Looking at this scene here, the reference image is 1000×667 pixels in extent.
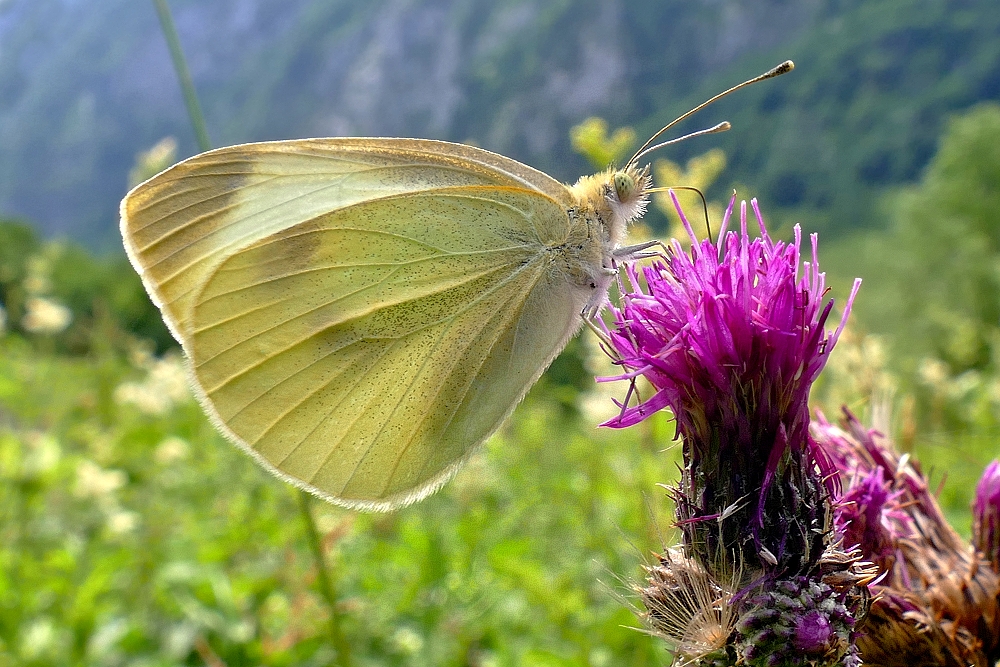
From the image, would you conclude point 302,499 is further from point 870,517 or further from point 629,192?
point 870,517

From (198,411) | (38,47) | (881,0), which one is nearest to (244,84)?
(38,47)

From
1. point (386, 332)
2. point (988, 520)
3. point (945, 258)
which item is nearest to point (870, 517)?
point (988, 520)

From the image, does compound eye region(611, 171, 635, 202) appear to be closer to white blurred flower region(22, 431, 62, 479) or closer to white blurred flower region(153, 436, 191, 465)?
white blurred flower region(22, 431, 62, 479)

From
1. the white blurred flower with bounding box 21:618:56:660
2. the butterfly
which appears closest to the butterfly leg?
the butterfly

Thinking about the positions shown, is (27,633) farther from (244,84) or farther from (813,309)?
(244,84)

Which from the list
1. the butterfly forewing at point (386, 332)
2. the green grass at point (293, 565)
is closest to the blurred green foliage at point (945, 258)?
the green grass at point (293, 565)

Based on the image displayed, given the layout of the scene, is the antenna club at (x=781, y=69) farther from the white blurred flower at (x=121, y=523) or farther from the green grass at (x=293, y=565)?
the white blurred flower at (x=121, y=523)
